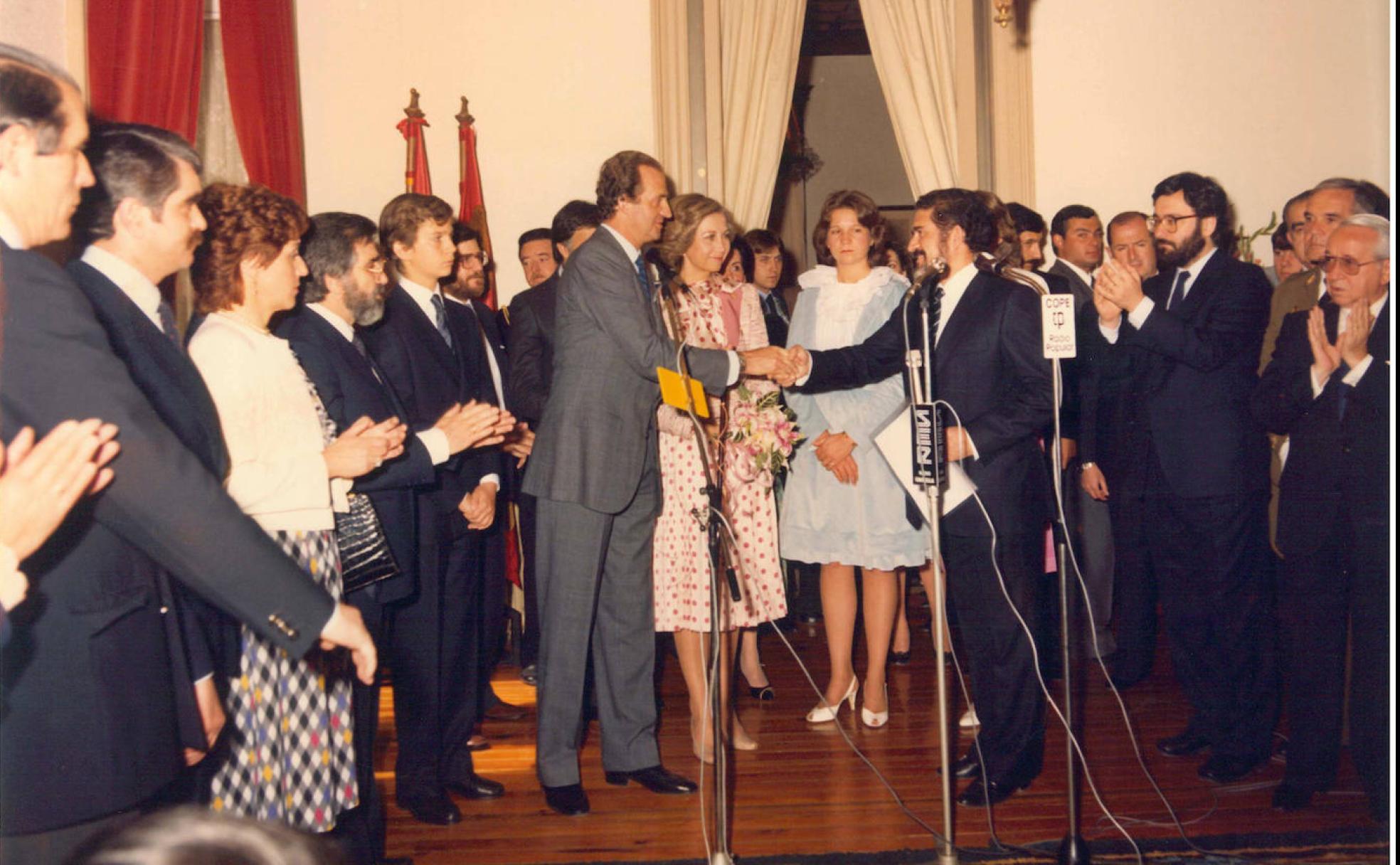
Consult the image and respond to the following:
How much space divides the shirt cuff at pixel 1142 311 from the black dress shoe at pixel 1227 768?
4.30 ft

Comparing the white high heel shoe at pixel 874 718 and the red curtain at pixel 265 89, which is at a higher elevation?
the red curtain at pixel 265 89

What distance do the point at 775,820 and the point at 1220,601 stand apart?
149cm

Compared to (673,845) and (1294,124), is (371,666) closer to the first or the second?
(673,845)

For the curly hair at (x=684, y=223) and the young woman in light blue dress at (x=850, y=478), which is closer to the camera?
the curly hair at (x=684, y=223)

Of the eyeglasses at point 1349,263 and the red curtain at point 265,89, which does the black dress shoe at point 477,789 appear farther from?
the red curtain at point 265,89

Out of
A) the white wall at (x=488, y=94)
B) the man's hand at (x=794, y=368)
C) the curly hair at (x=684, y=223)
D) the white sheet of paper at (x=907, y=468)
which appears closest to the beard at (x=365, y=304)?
the curly hair at (x=684, y=223)

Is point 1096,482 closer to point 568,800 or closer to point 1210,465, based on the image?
point 1210,465

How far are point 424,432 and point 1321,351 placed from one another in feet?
7.69

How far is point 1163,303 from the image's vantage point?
3.57 meters

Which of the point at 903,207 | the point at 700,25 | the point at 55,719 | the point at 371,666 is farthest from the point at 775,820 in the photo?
the point at 903,207

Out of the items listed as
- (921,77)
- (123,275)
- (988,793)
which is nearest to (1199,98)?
(921,77)

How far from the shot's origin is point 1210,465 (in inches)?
132

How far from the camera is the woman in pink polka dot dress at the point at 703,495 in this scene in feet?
11.9

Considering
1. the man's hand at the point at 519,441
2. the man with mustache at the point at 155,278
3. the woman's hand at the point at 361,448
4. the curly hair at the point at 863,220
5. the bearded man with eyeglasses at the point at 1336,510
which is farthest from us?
the man's hand at the point at 519,441
